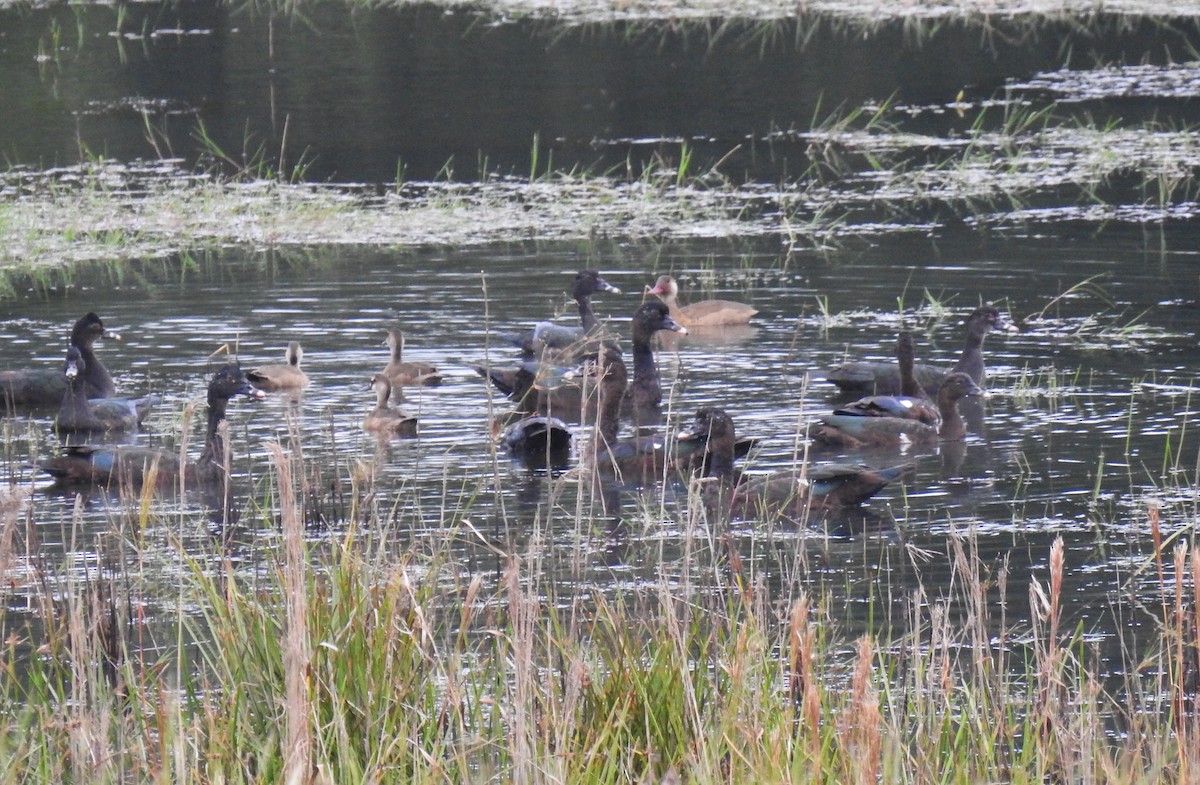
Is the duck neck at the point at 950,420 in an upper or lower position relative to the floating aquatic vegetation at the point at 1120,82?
lower

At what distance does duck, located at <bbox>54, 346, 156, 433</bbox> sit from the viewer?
10.9 meters

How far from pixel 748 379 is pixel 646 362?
650 mm

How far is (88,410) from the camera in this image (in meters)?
10.9

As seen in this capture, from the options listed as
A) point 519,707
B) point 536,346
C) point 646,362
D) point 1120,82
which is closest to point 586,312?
point 536,346

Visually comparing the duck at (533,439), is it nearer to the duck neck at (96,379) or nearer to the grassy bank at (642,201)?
the duck neck at (96,379)

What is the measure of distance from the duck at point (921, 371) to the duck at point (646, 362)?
3.46 feet

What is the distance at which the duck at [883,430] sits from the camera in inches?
411

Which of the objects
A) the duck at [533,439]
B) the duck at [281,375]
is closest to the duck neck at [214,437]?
the duck at [281,375]

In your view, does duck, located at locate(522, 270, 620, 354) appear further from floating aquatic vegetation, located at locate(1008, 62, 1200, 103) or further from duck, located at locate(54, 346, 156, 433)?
floating aquatic vegetation, located at locate(1008, 62, 1200, 103)

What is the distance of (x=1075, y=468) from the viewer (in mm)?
9406

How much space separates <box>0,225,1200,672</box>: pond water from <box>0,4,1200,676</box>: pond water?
0.11 feet

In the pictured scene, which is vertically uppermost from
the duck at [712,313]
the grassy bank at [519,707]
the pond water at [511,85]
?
the pond water at [511,85]

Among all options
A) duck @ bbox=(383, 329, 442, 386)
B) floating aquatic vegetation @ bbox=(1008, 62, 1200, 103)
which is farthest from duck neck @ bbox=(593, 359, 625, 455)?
floating aquatic vegetation @ bbox=(1008, 62, 1200, 103)

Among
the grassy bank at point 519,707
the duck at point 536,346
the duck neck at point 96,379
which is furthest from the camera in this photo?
the duck at point 536,346
